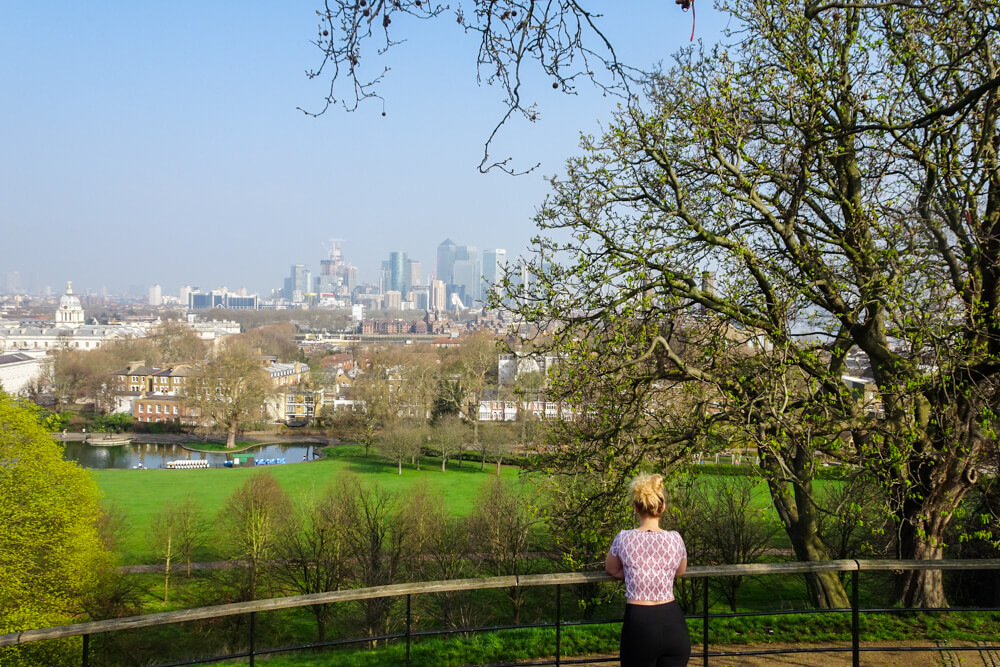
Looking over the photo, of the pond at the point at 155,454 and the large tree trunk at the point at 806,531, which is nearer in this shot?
the large tree trunk at the point at 806,531

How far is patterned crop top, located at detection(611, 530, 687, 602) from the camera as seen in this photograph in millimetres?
2926

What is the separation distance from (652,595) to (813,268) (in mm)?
4997

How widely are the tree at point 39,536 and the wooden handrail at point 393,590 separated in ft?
40.6

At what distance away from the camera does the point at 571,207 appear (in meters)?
8.18

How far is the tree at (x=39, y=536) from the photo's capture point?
13.5 metres

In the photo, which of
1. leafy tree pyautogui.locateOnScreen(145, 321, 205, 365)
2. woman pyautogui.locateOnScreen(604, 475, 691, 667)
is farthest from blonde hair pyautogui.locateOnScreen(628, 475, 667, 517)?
leafy tree pyautogui.locateOnScreen(145, 321, 205, 365)

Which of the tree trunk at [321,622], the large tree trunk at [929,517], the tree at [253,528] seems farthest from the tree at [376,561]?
the large tree trunk at [929,517]

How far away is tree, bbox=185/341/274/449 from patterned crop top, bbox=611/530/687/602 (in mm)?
52303

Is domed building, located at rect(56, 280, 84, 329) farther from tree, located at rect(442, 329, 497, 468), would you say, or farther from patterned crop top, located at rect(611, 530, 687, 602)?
patterned crop top, located at rect(611, 530, 687, 602)

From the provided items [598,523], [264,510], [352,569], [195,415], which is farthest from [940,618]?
[195,415]

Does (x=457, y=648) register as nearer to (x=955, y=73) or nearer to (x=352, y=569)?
(x=955, y=73)

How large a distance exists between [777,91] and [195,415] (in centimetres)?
5465

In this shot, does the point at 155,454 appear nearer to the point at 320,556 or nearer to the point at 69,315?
the point at 320,556

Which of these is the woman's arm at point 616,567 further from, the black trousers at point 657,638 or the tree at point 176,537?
the tree at point 176,537
